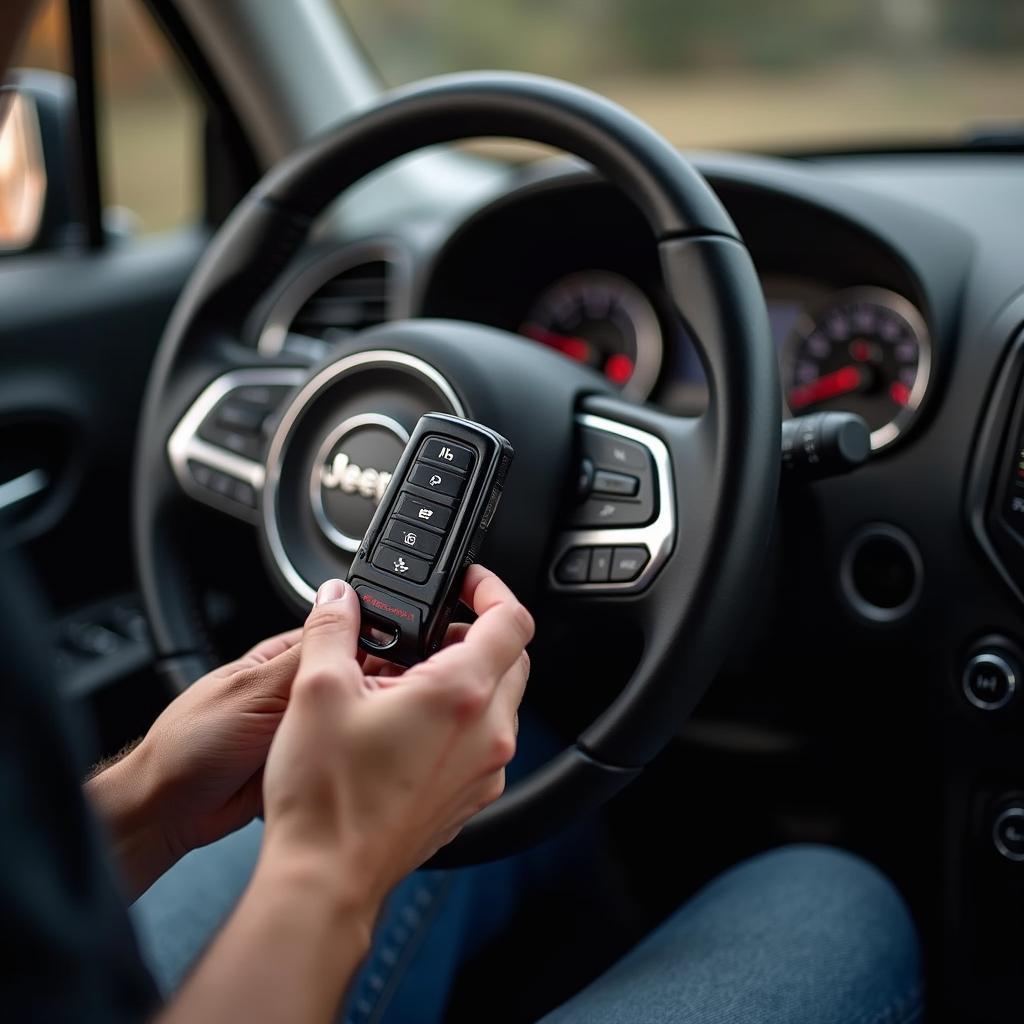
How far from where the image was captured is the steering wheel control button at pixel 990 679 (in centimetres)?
114

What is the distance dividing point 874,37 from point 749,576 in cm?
208

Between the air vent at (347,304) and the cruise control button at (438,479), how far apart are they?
2.61 ft

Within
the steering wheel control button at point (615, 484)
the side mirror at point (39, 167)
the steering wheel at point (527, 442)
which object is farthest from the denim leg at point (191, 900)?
the side mirror at point (39, 167)

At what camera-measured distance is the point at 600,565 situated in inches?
35.9

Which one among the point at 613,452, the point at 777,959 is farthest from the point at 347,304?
the point at 777,959

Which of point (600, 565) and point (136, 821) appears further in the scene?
point (600, 565)

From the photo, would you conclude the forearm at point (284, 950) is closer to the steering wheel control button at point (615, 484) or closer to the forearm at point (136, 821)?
the forearm at point (136, 821)

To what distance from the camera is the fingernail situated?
71 cm

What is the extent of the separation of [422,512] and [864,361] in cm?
64

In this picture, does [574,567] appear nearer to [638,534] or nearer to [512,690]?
[638,534]

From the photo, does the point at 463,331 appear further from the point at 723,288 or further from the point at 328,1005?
the point at 328,1005

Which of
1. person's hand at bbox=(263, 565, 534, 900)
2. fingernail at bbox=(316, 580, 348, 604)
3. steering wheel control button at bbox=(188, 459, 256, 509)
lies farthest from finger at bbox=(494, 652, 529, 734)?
steering wheel control button at bbox=(188, 459, 256, 509)

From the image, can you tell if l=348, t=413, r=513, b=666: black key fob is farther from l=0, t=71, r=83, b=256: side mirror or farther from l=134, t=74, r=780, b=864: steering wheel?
l=0, t=71, r=83, b=256: side mirror

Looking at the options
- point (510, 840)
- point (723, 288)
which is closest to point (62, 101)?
point (723, 288)
